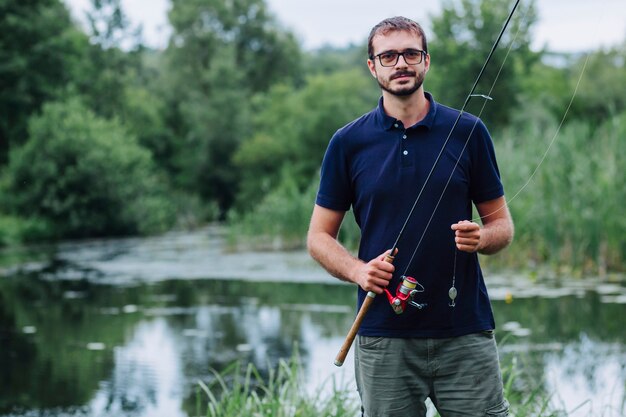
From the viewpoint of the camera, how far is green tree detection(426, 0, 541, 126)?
35781mm

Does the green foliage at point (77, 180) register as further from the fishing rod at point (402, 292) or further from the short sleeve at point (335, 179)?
the fishing rod at point (402, 292)

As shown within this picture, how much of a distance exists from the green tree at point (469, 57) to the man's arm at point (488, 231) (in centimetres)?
3055

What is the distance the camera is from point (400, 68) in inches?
116

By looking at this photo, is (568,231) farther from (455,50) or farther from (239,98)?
(239,98)

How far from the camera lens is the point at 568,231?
13.1 metres

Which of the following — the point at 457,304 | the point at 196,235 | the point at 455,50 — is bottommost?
the point at 196,235

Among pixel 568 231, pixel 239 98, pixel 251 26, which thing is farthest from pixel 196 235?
pixel 251 26

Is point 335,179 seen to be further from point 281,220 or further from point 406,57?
point 281,220

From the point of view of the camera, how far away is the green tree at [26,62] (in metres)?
37.2

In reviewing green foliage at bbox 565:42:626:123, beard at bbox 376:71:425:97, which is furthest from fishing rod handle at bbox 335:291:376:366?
green foliage at bbox 565:42:626:123

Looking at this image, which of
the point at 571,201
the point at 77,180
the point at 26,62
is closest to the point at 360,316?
the point at 571,201

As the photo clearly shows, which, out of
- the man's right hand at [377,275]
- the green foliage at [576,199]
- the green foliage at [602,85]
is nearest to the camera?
the man's right hand at [377,275]

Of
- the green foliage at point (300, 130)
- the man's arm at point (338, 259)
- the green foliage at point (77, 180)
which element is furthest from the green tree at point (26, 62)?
the man's arm at point (338, 259)

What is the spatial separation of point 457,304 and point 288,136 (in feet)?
131
